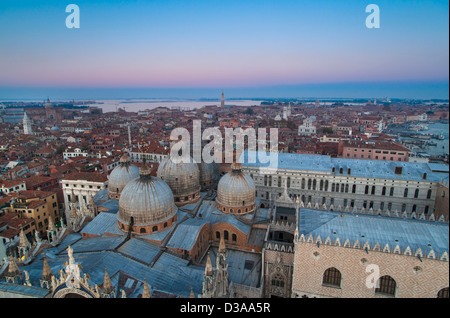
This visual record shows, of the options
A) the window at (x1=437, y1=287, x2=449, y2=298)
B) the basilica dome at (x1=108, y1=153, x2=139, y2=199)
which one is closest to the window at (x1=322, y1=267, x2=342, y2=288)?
the window at (x1=437, y1=287, x2=449, y2=298)

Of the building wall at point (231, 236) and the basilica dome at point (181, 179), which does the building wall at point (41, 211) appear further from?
the building wall at point (231, 236)

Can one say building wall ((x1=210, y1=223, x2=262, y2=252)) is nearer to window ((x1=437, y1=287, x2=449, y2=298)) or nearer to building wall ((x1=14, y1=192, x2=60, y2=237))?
window ((x1=437, y1=287, x2=449, y2=298))

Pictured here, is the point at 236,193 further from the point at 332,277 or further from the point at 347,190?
the point at 347,190

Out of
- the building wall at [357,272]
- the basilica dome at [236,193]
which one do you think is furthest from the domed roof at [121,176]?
the building wall at [357,272]
